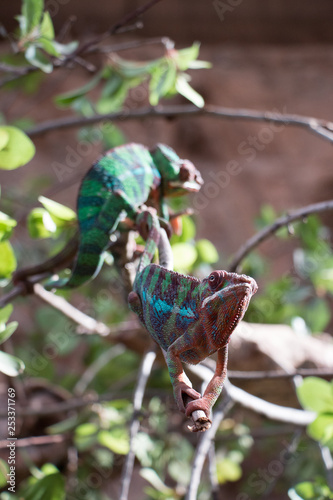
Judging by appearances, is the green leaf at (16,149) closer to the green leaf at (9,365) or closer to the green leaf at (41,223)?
the green leaf at (41,223)

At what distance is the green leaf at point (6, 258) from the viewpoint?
Answer: 0.67 metres

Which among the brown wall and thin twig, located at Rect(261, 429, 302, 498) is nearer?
thin twig, located at Rect(261, 429, 302, 498)

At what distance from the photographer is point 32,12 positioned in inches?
30.8

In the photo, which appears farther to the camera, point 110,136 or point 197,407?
point 110,136

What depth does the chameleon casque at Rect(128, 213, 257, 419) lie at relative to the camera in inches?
13.7

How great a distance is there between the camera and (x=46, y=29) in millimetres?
790

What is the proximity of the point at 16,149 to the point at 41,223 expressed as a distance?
0.11m

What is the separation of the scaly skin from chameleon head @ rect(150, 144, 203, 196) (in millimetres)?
192

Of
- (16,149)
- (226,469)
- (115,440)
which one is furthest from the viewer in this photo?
(226,469)

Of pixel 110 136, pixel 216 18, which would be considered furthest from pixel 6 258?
pixel 216 18

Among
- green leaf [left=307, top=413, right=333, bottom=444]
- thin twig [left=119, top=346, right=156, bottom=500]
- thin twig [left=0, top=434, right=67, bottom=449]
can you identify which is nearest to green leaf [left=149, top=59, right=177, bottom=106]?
thin twig [left=119, top=346, right=156, bottom=500]

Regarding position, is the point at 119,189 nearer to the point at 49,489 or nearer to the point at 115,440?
the point at 49,489

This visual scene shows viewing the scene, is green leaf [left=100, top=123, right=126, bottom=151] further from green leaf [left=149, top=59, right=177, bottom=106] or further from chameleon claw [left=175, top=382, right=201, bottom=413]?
chameleon claw [left=175, top=382, right=201, bottom=413]

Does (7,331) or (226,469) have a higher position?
(7,331)
